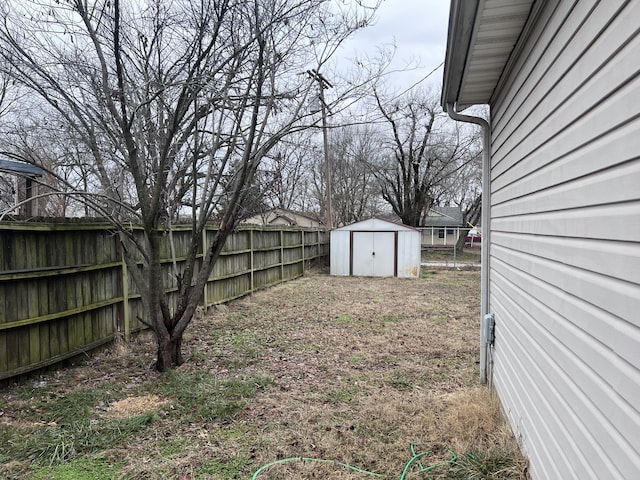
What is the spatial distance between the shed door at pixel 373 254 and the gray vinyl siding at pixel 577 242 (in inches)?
412

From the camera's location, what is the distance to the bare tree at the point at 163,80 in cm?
362

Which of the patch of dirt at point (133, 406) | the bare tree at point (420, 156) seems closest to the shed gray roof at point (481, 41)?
the patch of dirt at point (133, 406)

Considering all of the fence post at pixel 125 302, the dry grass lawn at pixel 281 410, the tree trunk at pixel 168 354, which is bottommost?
the dry grass lawn at pixel 281 410

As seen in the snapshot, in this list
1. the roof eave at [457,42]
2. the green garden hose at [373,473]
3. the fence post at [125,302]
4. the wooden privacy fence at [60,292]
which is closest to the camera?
the roof eave at [457,42]

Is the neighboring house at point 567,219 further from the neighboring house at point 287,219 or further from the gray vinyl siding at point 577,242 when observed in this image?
the neighboring house at point 287,219

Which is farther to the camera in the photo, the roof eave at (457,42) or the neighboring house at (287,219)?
the neighboring house at (287,219)

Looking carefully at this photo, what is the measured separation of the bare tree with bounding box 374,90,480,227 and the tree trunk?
694 inches

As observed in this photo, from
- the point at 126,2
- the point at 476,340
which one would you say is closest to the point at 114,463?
the point at 126,2

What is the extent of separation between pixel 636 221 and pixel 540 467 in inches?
60.9

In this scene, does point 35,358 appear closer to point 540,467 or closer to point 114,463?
point 114,463

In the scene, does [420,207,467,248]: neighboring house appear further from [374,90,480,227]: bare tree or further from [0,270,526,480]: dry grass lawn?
[0,270,526,480]: dry grass lawn

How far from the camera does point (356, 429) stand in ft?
10.0

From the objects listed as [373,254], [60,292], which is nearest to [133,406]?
[60,292]

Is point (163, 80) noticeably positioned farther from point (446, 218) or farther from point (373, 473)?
point (446, 218)
